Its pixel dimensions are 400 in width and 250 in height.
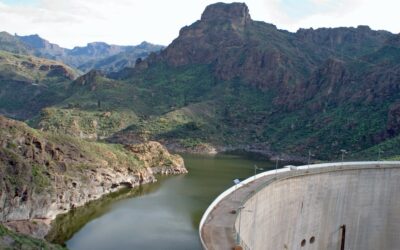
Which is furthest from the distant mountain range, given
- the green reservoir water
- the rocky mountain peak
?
the green reservoir water

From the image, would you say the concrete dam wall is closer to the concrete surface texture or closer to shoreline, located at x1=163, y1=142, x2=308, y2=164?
the concrete surface texture

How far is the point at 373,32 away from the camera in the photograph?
181m

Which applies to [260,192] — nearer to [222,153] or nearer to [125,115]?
[222,153]

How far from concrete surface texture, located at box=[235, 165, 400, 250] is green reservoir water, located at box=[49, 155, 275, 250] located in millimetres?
8196

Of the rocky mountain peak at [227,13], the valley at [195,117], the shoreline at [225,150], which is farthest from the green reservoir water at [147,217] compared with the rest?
the rocky mountain peak at [227,13]

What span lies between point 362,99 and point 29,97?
11997 cm

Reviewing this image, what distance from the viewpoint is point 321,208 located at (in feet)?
134

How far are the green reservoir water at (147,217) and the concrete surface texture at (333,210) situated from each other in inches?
323

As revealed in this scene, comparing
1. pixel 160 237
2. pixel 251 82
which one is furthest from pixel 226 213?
pixel 251 82

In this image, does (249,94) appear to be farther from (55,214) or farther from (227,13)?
(55,214)

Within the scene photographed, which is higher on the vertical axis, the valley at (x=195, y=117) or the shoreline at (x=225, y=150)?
the valley at (x=195, y=117)

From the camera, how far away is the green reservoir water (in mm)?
44406

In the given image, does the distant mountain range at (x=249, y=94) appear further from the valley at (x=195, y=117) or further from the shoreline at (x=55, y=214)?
the shoreline at (x=55, y=214)

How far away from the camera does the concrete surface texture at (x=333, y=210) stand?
36594 mm
